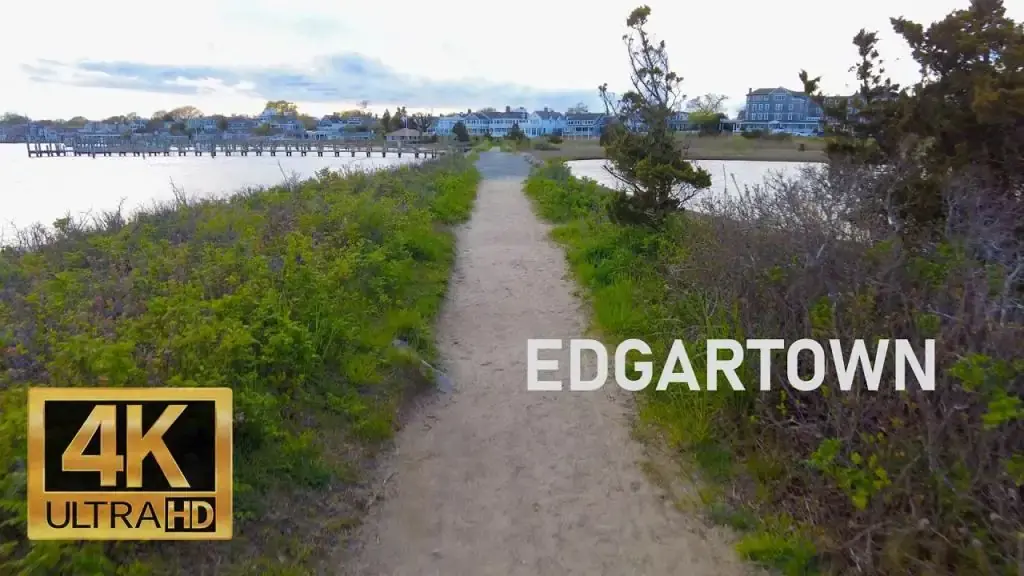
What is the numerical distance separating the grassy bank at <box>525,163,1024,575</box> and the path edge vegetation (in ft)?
0.04

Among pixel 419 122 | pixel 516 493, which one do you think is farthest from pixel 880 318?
pixel 419 122

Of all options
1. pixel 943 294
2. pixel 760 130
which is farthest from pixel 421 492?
pixel 760 130

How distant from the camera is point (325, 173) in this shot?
18.0m

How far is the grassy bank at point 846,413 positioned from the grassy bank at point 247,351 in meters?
2.30

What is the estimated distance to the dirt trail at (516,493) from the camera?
3434 mm

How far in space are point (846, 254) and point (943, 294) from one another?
3.01 feet

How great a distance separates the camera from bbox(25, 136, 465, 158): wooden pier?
198ft

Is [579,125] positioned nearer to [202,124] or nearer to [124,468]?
[202,124]

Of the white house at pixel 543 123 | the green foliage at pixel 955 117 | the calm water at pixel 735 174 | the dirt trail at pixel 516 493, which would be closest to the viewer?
the dirt trail at pixel 516 493

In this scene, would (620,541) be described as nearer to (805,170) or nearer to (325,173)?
(805,170)

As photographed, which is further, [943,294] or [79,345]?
[943,294]

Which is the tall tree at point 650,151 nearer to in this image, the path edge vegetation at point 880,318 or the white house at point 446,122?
the path edge vegetation at point 880,318

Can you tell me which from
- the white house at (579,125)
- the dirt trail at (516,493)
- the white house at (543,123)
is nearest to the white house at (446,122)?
the white house at (543,123)

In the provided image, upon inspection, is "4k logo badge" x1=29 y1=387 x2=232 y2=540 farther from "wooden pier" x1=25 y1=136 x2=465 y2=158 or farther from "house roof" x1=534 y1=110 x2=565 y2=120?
"house roof" x1=534 y1=110 x2=565 y2=120
